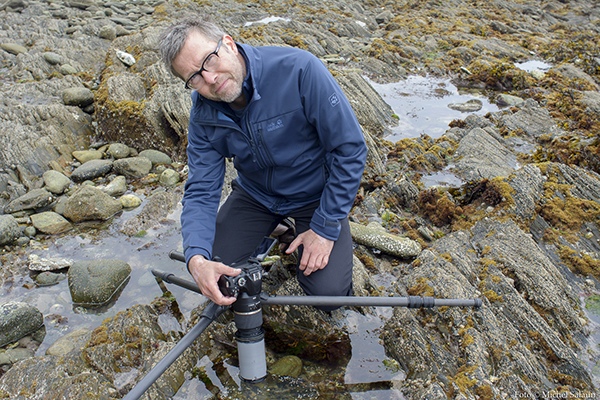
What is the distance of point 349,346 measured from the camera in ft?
15.6

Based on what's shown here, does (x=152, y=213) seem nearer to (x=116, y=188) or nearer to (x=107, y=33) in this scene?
(x=116, y=188)

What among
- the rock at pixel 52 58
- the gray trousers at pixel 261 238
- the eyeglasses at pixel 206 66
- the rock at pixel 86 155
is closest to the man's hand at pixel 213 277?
the gray trousers at pixel 261 238

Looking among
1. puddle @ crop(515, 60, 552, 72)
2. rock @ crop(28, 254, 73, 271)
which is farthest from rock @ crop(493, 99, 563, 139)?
rock @ crop(28, 254, 73, 271)

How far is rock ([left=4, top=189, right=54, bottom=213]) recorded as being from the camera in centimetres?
732

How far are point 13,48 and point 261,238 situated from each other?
13049mm

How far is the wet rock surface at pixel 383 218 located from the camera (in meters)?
4.33

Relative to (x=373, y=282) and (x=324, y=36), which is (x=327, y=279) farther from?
(x=324, y=36)

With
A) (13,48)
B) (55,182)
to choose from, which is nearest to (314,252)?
(55,182)

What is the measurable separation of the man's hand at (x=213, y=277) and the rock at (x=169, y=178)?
430cm

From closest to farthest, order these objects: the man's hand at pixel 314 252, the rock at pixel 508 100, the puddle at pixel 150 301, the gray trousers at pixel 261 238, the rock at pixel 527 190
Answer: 1. the puddle at pixel 150 301
2. the man's hand at pixel 314 252
3. the gray trousers at pixel 261 238
4. the rock at pixel 527 190
5. the rock at pixel 508 100

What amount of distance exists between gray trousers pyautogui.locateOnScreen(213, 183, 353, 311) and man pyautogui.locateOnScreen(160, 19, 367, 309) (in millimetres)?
14

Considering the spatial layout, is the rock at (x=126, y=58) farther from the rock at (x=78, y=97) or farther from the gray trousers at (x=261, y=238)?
the gray trousers at (x=261, y=238)

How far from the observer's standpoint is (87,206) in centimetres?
714

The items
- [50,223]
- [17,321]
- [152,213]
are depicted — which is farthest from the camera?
[152,213]
